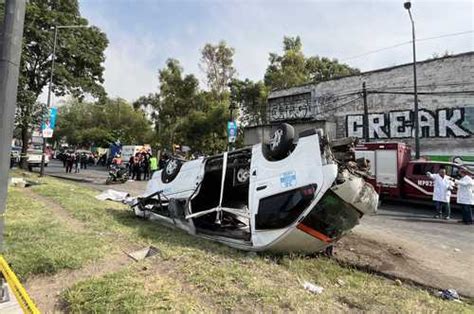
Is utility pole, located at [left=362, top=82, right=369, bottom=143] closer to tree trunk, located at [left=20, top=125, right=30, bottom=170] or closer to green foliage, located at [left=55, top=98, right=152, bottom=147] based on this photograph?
tree trunk, located at [left=20, top=125, right=30, bottom=170]

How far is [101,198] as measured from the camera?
11.1 meters

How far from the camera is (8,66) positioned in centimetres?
270

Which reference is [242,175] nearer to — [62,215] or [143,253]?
[143,253]

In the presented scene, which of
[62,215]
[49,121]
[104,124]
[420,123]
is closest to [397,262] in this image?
[62,215]

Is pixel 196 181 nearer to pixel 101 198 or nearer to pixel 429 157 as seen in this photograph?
pixel 101 198

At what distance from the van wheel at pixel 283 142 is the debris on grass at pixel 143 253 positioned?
2300mm

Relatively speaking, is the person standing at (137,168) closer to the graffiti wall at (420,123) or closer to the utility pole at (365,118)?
the graffiti wall at (420,123)

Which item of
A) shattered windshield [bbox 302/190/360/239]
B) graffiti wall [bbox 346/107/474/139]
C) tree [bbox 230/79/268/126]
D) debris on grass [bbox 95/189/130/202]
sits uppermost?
tree [bbox 230/79/268/126]

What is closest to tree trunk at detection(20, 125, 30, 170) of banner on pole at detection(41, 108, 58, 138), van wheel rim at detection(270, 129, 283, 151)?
banner on pole at detection(41, 108, 58, 138)

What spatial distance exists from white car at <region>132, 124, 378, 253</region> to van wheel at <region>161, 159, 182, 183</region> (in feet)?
2.89

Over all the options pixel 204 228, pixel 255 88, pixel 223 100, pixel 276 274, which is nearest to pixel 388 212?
pixel 204 228

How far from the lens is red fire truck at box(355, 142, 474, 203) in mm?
13828

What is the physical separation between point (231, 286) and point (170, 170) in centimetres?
419

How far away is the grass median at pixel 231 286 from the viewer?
358cm
